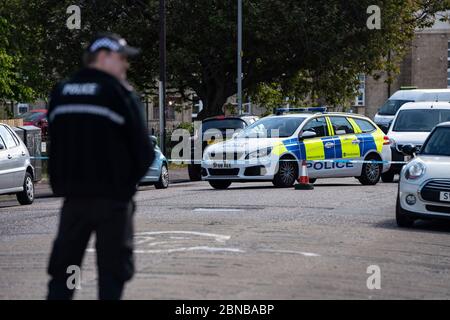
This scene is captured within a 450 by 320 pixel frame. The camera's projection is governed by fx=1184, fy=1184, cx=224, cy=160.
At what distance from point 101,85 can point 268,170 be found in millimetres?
15871

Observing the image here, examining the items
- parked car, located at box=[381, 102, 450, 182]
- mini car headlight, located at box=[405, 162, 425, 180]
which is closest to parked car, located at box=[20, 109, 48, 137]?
parked car, located at box=[381, 102, 450, 182]

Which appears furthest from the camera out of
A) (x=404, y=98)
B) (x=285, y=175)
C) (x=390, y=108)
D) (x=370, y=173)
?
(x=390, y=108)

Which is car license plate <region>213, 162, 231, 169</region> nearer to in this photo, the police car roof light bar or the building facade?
the police car roof light bar

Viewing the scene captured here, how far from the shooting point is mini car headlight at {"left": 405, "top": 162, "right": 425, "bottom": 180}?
50.4ft

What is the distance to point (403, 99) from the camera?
3997 centimetres

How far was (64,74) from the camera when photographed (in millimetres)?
45656

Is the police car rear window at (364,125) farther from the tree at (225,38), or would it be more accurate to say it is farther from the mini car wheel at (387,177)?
the tree at (225,38)

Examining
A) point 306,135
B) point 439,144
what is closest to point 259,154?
point 306,135

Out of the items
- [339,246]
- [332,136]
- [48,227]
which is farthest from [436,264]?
[332,136]

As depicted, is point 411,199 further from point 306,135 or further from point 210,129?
point 210,129

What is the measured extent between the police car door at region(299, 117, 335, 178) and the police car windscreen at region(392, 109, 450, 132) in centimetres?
373

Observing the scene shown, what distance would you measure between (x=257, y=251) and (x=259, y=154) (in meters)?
10.6

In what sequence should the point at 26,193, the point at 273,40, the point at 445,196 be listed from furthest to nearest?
the point at 273,40 < the point at 26,193 < the point at 445,196
